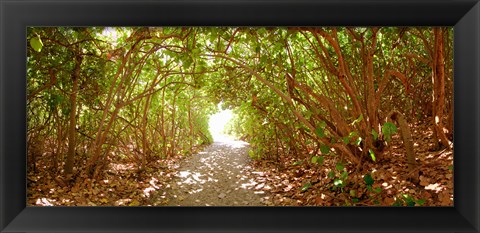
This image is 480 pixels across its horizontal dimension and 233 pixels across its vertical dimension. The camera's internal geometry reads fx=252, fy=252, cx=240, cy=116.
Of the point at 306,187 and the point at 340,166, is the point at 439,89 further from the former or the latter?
the point at 306,187

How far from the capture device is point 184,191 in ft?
4.53

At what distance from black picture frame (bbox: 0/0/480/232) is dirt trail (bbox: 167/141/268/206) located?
250mm

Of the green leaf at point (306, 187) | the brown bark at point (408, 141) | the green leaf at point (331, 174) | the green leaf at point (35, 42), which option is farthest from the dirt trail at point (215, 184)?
the green leaf at point (35, 42)

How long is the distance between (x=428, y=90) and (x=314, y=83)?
2.15ft

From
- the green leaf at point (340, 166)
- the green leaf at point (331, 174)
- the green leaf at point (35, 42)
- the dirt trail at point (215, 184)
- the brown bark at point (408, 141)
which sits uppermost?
the green leaf at point (35, 42)

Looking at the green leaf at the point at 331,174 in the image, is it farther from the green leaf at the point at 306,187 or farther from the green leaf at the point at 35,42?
the green leaf at the point at 35,42

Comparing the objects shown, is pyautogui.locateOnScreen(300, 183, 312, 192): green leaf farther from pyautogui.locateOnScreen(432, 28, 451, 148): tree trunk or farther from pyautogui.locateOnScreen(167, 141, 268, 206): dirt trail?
pyautogui.locateOnScreen(432, 28, 451, 148): tree trunk
